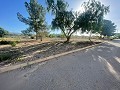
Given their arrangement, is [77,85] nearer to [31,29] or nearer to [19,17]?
[31,29]

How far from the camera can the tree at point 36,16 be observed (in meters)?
32.2

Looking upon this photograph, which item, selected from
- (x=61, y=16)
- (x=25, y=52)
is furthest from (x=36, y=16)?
(x=25, y=52)

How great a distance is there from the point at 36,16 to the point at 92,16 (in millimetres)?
13172

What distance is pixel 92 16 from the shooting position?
1013 inches

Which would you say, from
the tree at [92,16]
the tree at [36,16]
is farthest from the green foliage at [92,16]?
the tree at [36,16]

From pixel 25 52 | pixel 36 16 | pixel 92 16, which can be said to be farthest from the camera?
pixel 36 16

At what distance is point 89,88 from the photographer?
3986 mm

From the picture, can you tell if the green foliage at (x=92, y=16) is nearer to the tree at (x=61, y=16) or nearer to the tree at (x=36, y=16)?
the tree at (x=61, y=16)

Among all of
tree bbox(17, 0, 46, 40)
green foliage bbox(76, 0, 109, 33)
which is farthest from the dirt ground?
tree bbox(17, 0, 46, 40)

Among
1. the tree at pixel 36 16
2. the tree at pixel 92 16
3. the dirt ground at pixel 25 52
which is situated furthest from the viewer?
the tree at pixel 36 16

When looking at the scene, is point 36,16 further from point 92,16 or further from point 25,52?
point 25,52

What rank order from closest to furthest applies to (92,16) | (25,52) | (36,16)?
(25,52), (92,16), (36,16)

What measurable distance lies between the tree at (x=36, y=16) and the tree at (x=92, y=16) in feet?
34.0

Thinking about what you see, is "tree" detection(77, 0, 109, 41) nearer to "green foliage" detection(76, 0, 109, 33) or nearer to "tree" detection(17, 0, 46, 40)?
"green foliage" detection(76, 0, 109, 33)
